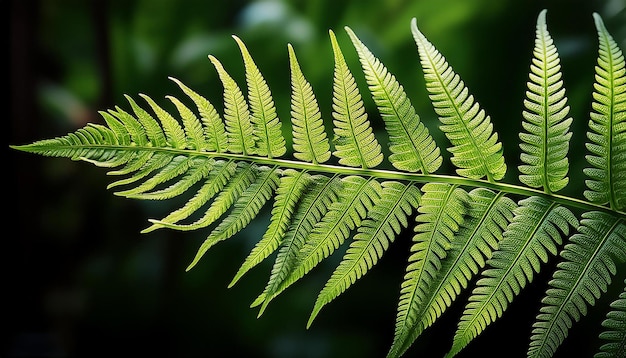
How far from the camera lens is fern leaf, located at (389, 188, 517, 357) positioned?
1.79 feet

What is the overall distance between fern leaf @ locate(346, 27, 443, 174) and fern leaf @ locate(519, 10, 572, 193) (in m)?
0.09

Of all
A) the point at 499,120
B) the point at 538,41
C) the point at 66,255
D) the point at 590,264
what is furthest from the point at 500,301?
the point at 66,255

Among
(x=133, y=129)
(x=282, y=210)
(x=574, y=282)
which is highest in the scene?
(x=133, y=129)

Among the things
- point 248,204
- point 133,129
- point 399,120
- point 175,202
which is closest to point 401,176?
point 399,120

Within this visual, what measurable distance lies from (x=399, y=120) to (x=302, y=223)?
14 centimetres

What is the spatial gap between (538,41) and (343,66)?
0.59 ft

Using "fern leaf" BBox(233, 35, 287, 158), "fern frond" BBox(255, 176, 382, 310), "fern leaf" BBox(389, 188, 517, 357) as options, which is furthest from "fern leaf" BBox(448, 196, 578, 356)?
"fern leaf" BBox(233, 35, 287, 158)

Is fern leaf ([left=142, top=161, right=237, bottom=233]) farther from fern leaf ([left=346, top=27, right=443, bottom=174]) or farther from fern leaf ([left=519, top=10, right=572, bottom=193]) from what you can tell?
fern leaf ([left=519, top=10, right=572, bottom=193])

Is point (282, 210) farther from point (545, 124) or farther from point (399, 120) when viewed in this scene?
point (545, 124)

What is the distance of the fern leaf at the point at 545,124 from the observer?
0.51 metres

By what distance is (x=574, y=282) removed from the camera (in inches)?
21.0

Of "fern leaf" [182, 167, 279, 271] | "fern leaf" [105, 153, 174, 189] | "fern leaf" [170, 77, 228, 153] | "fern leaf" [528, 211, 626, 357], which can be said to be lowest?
"fern leaf" [528, 211, 626, 357]

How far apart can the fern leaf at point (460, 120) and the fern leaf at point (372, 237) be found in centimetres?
6

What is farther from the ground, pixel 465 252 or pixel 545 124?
pixel 545 124
